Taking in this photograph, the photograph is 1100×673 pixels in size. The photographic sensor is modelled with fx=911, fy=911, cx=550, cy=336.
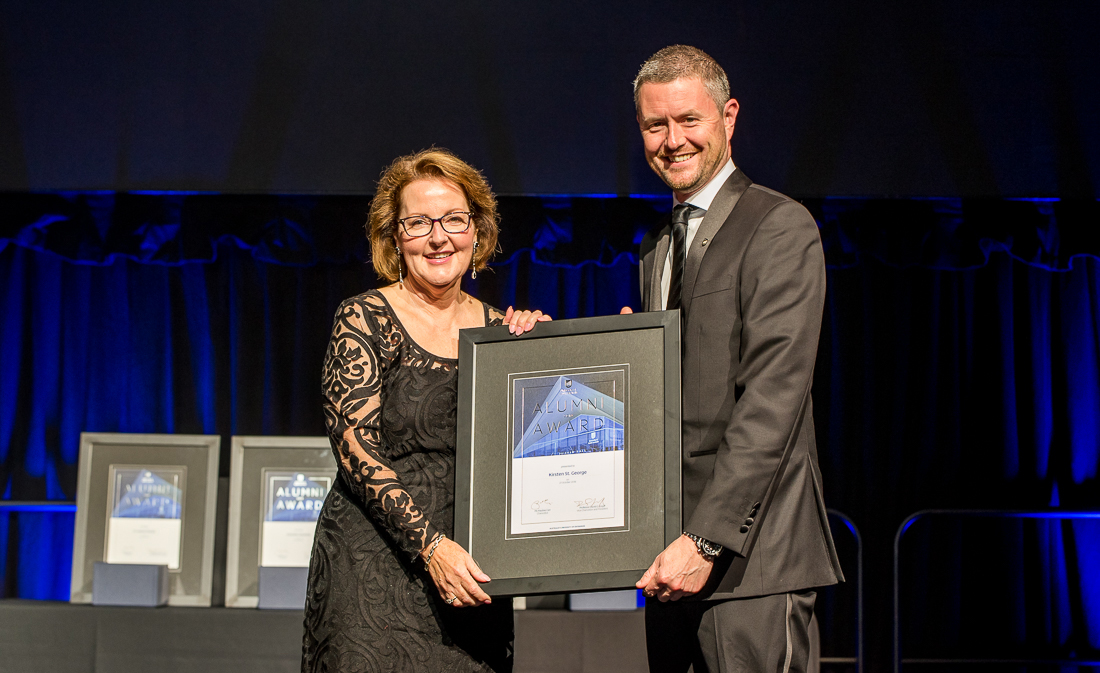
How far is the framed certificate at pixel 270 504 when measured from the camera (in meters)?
3.22

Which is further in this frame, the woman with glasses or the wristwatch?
the woman with glasses

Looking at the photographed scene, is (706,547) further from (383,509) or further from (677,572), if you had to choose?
(383,509)

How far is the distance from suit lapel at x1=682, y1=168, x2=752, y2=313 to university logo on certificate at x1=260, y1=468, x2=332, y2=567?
201cm

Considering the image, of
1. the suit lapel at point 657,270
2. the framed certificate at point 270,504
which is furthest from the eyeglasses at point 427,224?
the framed certificate at point 270,504

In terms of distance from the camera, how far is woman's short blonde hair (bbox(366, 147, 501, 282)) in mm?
1928

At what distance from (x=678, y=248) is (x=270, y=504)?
83.3 inches

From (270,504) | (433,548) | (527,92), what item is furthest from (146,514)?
(527,92)

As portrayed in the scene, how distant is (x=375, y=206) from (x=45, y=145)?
257 cm

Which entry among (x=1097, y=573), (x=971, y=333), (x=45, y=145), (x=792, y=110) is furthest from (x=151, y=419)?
(x=1097, y=573)

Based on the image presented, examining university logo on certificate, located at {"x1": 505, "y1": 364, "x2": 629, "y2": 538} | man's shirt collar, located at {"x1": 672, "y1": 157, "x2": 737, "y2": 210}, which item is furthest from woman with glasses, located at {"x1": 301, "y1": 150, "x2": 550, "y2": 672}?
man's shirt collar, located at {"x1": 672, "y1": 157, "x2": 737, "y2": 210}

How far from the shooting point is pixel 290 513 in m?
3.24

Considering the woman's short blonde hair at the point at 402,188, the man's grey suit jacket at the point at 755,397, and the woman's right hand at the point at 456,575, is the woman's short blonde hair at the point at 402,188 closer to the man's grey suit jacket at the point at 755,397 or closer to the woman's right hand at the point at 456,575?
the man's grey suit jacket at the point at 755,397

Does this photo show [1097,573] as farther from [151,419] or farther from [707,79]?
[151,419]
